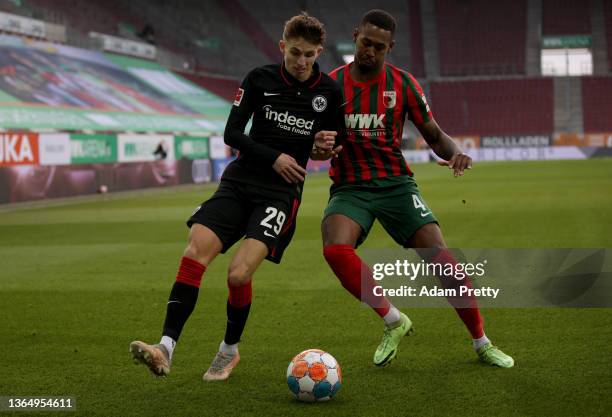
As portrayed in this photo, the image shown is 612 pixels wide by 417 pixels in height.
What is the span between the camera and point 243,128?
5059mm

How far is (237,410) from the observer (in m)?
4.30

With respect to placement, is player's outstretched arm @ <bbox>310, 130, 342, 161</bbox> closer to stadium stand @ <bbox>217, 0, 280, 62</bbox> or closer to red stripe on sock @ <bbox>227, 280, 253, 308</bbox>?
red stripe on sock @ <bbox>227, 280, 253, 308</bbox>

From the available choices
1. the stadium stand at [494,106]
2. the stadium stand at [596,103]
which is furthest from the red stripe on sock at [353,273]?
the stadium stand at [596,103]

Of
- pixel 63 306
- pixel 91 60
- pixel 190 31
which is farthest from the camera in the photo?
pixel 190 31

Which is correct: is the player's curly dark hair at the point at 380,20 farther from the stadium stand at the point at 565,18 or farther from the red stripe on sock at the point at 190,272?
the stadium stand at the point at 565,18

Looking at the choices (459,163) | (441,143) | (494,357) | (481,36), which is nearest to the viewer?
(494,357)

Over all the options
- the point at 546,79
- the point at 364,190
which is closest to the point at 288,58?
the point at 364,190

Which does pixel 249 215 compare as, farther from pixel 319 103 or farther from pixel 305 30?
pixel 305 30

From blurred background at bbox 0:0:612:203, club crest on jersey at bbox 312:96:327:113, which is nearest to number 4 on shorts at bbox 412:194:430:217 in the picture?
club crest on jersey at bbox 312:96:327:113

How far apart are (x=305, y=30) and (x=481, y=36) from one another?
5672 centimetres

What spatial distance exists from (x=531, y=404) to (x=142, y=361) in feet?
6.44

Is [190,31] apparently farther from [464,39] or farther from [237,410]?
[237,410]

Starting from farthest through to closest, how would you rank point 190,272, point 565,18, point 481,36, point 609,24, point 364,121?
point 481,36 < point 565,18 < point 609,24 < point 364,121 < point 190,272

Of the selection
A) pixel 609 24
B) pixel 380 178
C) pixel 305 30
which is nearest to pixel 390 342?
pixel 380 178
